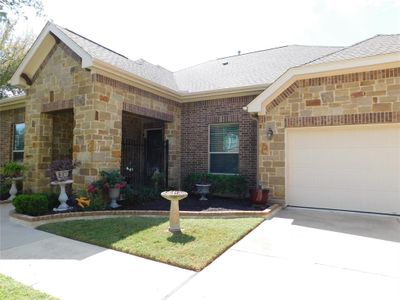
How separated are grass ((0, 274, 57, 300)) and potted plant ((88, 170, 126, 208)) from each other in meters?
4.05

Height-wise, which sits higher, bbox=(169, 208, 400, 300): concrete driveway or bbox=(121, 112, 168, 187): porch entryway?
bbox=(121, 112, 168, 187): porch entryway

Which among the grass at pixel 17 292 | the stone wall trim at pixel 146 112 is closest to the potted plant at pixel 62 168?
the stone wall trim at pixel 146 112

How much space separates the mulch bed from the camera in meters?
7.50

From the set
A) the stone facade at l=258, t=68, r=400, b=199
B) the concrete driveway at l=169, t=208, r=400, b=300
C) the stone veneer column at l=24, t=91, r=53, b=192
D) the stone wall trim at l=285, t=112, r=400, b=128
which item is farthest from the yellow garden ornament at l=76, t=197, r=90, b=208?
the stone wall trim at l=285, t=112, r=400, b=128

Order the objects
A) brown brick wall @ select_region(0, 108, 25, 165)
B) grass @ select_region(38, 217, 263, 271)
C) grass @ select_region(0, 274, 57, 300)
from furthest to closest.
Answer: brown brick wall @ select_region(0, 108, 25, 165) → grass @ select_region(38, 217, 263, 271) → grass @ select_region(0, 274, 57, 300)

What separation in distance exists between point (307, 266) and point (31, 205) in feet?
20.5

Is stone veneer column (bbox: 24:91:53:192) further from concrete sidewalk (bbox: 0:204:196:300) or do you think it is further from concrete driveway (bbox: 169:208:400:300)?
concrete driveway (bbox: 169:208:400:300)

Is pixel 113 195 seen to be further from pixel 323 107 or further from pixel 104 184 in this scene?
pixel 323 107

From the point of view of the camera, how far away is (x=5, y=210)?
8102mm

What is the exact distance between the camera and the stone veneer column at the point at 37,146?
9.29 meters

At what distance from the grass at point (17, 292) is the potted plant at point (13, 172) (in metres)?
7.18

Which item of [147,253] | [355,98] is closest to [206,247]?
[147,253]

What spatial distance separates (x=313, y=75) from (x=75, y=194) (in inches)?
295

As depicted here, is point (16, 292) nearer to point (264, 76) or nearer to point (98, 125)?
point (98, 125)
